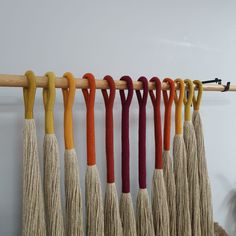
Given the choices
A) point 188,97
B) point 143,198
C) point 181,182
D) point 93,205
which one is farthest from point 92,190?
point 188,97

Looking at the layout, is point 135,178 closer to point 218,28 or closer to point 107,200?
point 107,200

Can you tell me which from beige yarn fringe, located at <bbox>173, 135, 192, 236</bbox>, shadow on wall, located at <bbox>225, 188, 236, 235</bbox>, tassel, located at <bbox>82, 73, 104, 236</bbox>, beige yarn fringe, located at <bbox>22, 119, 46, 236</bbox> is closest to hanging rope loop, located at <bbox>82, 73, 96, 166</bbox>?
tassel, located at <bbox>82, 73, 104, 236</bbox>

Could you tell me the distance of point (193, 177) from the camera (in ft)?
2.24

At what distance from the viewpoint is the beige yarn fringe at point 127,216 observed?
1.91 ft

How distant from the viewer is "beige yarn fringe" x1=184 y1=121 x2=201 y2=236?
0.67 m

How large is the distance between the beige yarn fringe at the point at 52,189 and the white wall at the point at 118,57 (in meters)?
0.09

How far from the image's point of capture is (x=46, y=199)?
512mm

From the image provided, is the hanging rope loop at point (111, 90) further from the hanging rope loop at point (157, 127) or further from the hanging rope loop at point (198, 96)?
the hanging rope loop at point (198, 96)

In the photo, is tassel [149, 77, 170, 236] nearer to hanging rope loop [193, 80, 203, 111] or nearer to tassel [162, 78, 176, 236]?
tassel [162, 78, 176, 236]

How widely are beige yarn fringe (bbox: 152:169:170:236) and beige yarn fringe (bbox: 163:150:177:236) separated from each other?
3cm

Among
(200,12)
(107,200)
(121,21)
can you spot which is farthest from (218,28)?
(107,200)

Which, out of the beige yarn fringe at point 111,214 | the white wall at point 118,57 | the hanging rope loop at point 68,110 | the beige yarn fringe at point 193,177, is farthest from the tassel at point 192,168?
the hanging rope loop at point 68,110

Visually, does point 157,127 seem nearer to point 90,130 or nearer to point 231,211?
point 90,130

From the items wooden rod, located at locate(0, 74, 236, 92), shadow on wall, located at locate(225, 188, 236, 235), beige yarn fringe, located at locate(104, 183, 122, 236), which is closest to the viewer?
wooden rod, located at locate(0, 74, 236, 92)
